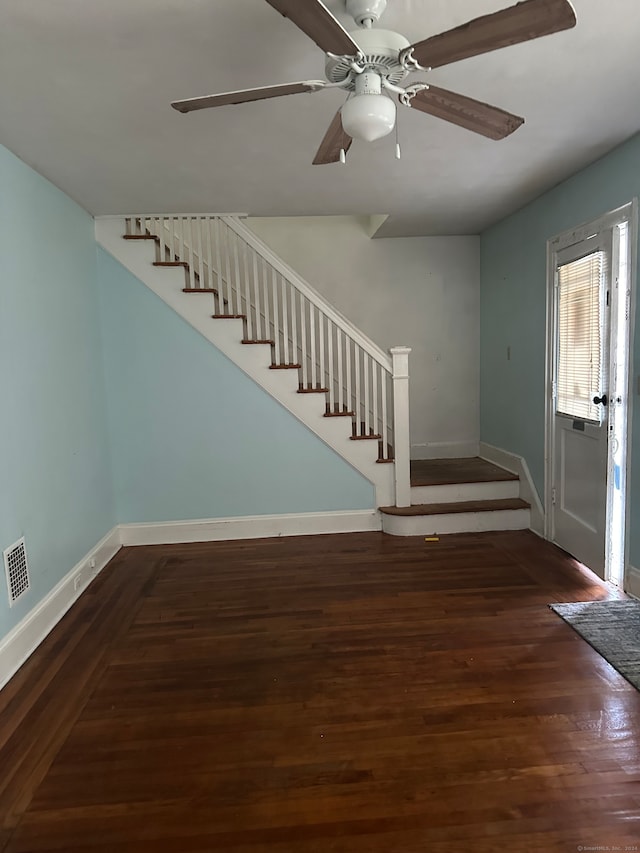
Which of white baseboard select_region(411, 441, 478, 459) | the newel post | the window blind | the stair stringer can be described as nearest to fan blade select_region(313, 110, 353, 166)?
the window blind

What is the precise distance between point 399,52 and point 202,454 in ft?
10.7

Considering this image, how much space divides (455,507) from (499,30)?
3.45 metres

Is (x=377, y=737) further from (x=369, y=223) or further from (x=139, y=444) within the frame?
(x=369, y=223)

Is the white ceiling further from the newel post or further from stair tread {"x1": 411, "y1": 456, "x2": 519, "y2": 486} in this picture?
stair tread {"x1": 411, "y1": 456, "x2": 519, "y2": 486}

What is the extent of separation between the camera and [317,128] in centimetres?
262

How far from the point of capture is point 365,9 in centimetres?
165

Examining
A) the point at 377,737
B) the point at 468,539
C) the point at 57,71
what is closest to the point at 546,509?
the point at 468,539

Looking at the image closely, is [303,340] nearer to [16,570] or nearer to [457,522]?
[457,522]

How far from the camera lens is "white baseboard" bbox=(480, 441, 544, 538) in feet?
13.5

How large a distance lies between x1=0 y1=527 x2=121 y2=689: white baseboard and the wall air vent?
16 cm

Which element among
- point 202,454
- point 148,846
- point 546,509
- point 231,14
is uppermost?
point 231,14

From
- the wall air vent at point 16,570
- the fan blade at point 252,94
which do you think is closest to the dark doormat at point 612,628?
the fan blade at point 252,94

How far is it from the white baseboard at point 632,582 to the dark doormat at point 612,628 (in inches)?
2.9

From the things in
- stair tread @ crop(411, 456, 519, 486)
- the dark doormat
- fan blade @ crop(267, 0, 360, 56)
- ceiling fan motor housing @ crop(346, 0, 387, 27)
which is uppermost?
ceiling fan motor housing @ crop(346, 0, 387, 27)
